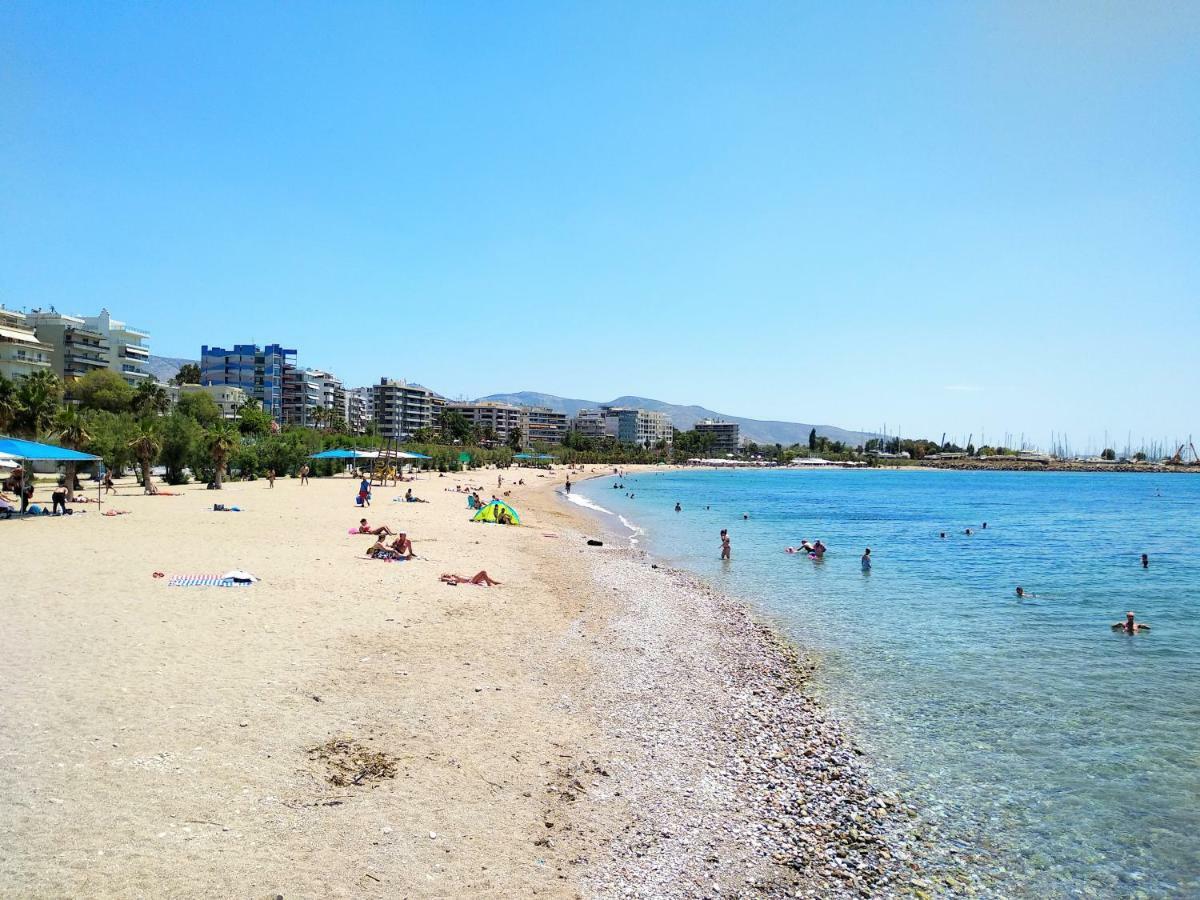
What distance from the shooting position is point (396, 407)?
177 metres

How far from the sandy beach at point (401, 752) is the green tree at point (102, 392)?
222 ft

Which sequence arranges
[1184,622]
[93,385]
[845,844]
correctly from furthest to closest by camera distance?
[93,385] → [1184,622] → [845,844]

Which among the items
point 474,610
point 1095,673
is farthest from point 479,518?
point 1095,673

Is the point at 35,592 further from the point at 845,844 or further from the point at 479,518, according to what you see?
the point at 479,518

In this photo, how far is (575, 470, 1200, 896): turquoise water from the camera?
7516 millimetres

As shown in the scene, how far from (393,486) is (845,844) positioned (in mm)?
53053

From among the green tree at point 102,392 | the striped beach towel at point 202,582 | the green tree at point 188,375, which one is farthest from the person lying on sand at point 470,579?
the green tree at point 188,375

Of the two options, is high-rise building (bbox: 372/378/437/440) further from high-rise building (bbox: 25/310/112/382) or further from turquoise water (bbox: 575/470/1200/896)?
turquoise water (bbox: 575/470/1200/896)

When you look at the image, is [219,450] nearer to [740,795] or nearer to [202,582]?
[202,582]

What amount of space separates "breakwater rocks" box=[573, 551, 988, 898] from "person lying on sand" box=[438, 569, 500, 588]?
A: 531cm

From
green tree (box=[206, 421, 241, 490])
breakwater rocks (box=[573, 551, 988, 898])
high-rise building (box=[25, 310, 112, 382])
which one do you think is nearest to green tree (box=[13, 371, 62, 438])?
green tree (box=[206, 421, 241, 490])

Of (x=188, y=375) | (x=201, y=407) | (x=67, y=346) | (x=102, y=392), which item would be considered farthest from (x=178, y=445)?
(x=188, y=375)

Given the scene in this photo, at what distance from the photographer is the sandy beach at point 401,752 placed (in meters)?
5.77

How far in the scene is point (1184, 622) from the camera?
18.7 meters
